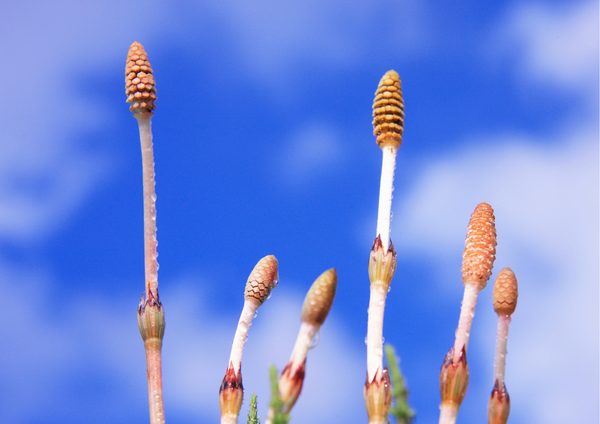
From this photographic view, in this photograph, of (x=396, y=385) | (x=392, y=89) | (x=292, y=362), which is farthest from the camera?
(x=392, y=89)

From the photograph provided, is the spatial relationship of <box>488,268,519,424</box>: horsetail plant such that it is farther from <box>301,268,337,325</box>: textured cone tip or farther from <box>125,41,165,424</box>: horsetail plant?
<box>125,41,165,424</box>: horsetail plant

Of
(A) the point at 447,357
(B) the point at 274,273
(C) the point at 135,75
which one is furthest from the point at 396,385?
(C) the point at 135,75

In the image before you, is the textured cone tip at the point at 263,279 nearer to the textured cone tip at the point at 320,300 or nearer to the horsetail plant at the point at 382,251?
the horsetail plant at the point at 382,251

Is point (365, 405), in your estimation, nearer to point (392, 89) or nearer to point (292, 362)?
point (292, 362)

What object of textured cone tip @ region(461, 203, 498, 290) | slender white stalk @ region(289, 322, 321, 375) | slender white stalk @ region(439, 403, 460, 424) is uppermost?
textured cone tip @ region(461, 203, 498, 290)

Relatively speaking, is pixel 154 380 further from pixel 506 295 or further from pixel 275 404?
pixel 506 295

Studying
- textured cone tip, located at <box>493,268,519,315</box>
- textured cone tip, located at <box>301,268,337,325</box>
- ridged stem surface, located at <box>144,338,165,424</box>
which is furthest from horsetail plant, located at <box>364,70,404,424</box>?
ridged stem surface, located at <box>144,338,165,424</box>

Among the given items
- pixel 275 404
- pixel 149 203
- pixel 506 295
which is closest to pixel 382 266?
pixel 506 295
